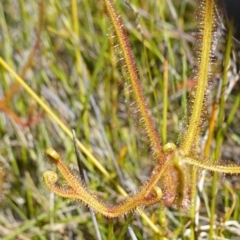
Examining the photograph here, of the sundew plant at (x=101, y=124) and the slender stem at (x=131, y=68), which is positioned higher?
the slender stem at (x=131, y=68)

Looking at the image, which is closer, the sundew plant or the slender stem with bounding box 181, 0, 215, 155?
the slender stem with bounding box 181, 0, 215, 155

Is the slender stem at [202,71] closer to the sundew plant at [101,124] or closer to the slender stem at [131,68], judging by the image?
the slender stem at [131,68]

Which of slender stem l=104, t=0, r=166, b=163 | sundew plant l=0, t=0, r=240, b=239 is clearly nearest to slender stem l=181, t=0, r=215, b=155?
slender stem l=104, t=0, r=166, b=163

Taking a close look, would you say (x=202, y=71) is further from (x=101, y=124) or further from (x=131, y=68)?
(x=101, y=124)

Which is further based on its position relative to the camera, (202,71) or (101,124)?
(101,124)

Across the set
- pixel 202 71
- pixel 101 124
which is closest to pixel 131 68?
pixel 202 71

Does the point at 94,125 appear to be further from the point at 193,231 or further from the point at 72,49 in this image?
the point at 193,231

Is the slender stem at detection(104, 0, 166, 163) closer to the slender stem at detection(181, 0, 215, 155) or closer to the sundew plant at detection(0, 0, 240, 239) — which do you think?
the slender stem at detection(181, 0, 215, 155)

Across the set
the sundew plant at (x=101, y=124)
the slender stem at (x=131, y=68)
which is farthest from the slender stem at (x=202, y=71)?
the sundew plant at (x=101, y=124)

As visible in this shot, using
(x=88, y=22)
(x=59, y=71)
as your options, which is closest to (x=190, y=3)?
(x=88, y=22)

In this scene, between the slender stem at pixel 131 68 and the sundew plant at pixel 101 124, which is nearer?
the slender stem at pixel 131 68

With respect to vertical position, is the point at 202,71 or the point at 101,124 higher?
the point at 202,71
